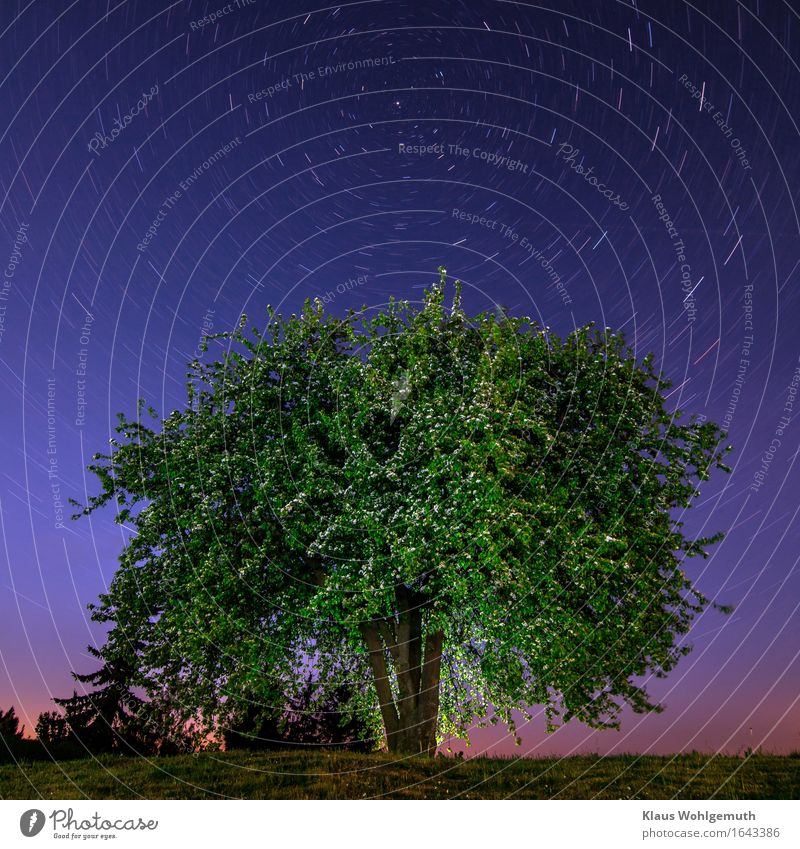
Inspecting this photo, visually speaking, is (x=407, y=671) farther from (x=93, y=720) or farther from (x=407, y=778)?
(x=93, y=720)

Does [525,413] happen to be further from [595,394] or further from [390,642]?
[390,642]

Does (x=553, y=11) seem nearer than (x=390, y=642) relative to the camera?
Yes

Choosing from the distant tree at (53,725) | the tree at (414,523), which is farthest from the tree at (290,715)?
the distant tree at (53,725)

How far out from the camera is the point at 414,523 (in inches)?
778

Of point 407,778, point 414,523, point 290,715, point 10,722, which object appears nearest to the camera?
point 407,778

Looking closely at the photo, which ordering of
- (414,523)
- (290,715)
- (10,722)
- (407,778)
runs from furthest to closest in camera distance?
(10,722), (290,715), (414,523), (407,778)

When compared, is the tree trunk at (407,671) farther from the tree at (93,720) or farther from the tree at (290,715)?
the tree at (93,720)

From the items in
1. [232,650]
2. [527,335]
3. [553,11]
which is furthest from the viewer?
[527,335]

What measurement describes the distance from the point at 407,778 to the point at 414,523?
6312 mm

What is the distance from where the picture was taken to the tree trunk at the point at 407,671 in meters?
22.3

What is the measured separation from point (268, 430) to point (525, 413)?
8.63 m

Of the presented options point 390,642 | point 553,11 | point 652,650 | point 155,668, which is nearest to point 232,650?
point 155,668

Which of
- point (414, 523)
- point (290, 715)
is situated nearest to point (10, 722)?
point (290, 715)

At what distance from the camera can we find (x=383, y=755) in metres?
19.8
